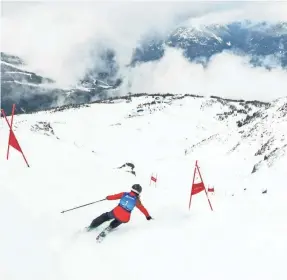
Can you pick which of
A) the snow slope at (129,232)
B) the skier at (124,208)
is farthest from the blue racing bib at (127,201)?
the snow slope at (129,232)

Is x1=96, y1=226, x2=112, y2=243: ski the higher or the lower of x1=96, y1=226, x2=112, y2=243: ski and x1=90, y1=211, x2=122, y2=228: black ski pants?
the lower

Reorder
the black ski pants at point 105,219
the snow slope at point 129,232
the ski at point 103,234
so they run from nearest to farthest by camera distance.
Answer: the snow slope at point 129,232 → the ski at point 103,234 → the black ski pants at point 105,219

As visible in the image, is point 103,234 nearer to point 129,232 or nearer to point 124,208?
point 129,232

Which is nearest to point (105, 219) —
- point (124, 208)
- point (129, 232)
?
point (124, 208)

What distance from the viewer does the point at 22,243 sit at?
12.6 m

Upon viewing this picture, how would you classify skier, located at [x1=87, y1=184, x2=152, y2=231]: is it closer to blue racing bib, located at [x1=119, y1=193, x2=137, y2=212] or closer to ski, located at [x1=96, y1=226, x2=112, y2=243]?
blue racing bib, located at [x1=119, y1=193, x2=137, y2=212]

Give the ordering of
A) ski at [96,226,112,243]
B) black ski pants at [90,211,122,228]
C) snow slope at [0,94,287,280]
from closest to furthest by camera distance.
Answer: snow slope at [0,94,287,280], ski at [96,226,112,243], black ski pants at [90,211,122,228]

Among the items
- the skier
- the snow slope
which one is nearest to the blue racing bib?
the skier

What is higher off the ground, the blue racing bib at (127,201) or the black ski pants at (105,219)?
the blue racing bib at (127,201)

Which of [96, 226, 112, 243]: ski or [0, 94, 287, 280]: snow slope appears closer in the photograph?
A: [0, 94, 287, 280]: snow slope

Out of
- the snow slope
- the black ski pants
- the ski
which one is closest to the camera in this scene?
the snow slope

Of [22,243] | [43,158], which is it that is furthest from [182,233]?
[43,158]

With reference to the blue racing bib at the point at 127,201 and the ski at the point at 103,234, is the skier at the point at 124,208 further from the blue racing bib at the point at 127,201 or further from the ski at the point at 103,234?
the ski at the point at 103,234

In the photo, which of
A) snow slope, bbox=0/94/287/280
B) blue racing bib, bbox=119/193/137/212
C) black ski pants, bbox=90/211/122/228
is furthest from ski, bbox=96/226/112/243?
blue racing bib, bbox=119/193/137/212
